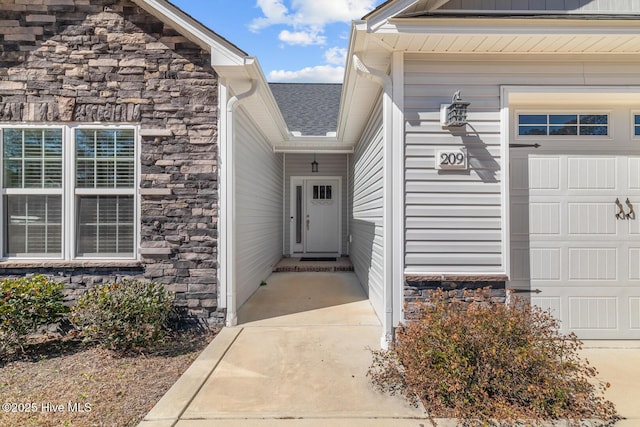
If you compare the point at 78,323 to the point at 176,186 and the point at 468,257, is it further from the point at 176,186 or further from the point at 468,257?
the point at 468,257

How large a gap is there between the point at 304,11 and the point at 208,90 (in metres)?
9.46

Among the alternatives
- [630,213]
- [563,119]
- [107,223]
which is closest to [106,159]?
[107,223]

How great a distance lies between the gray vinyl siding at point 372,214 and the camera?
400cm

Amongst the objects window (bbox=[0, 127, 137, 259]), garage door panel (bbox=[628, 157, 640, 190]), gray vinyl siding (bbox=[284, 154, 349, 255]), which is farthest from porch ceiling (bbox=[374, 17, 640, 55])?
gray vinyl siding (bbox=[284, 154, 349, 255])

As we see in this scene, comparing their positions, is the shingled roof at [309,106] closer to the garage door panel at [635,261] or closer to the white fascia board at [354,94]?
the white fascia board at [354,94]

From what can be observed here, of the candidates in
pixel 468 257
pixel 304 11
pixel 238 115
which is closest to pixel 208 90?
pixel 238 115

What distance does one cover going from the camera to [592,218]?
11.2 ft

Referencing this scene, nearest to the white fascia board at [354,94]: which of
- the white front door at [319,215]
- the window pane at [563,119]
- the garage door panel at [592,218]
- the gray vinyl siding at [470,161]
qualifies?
the gray vinyl siding at [470,161]

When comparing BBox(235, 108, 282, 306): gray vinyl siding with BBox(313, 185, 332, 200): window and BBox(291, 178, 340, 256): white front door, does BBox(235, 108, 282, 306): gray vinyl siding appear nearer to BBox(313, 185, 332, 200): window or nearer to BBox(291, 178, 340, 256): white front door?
BBox(291, 178, 340, 256): white front door

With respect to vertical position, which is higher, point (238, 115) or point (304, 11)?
point (304, 11)

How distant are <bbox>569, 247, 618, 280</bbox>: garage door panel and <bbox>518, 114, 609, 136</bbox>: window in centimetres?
125

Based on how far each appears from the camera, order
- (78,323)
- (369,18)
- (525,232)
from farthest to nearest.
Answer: (525,232) → (78,323) → (369,18)

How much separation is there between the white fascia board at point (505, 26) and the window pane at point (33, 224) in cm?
406

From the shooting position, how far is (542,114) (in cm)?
347
